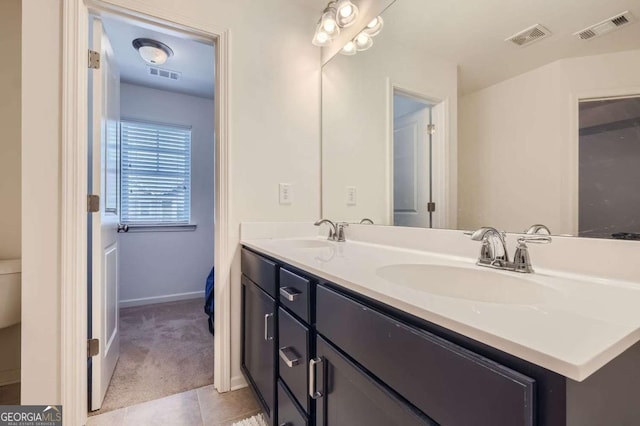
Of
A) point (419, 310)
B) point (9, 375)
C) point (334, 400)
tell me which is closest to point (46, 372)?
point (9, 375)

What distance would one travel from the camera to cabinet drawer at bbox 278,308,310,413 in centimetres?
89

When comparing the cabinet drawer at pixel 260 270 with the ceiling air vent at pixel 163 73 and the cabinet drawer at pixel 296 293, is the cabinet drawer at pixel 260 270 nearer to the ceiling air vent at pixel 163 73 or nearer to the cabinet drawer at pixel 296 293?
the cabinet drawer at pixel 296 293

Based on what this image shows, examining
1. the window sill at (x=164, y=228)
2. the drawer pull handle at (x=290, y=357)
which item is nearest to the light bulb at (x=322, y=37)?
the drawer pull handle at (x=290, y=357)

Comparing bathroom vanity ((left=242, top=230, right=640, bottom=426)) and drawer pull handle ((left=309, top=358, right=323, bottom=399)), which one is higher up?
bathroom vanity ((left=242, top=230, right=640, bottom=426))

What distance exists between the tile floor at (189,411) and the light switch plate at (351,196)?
118cm

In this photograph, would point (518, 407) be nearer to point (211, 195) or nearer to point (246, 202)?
point (246, 202)

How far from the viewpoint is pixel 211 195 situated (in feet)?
10.7

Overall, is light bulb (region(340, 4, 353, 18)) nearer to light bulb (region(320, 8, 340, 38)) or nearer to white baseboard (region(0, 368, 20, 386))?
light bulb (region(320, 8, 340, 38))

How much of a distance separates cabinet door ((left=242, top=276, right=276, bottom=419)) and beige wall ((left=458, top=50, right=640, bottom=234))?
0.86m

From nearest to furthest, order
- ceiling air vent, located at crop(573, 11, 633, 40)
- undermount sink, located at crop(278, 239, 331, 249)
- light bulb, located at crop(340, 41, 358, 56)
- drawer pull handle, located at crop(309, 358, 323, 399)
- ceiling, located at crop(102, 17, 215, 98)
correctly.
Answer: ceiling air vent, located at crop(573, 11, 633, 40) → drawer pull handle, located at crop(309, 358, 323, 399) → undermount sink, located at crop(278, 239, 331, 249) → light bulb, located at crop(340, 41, 358, 56) → ceiling, located at crop(102, 17, 215, 98)

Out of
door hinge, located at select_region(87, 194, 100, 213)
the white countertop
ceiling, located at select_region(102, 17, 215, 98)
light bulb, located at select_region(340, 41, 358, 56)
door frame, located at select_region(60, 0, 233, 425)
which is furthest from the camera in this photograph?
ceiling, located at select_region(102, 17, 215, 98)

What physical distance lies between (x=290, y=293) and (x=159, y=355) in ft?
4.91

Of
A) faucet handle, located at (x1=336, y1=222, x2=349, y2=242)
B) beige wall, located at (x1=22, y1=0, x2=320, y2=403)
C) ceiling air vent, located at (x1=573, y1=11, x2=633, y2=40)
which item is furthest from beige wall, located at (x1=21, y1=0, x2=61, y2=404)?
ceiling air vent, located at (x1=573, y1=11, x2=633, y2=40)

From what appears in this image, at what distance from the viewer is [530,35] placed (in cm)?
89
